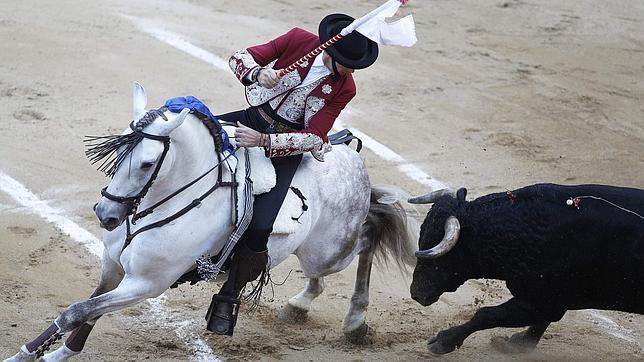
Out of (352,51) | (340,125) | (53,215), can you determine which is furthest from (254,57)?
(340,125)

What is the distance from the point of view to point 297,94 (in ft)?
20.7

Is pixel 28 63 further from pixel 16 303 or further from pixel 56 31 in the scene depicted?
pixel 16 303

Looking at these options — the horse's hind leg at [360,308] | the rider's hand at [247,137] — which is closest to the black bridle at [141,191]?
the rider's hand at [247,137]

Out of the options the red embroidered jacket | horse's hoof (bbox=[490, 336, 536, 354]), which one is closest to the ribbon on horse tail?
the red embroidered jacket

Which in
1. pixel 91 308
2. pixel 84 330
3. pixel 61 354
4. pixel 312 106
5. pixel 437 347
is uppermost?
pixel 312 106

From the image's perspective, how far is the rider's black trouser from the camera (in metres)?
6.19

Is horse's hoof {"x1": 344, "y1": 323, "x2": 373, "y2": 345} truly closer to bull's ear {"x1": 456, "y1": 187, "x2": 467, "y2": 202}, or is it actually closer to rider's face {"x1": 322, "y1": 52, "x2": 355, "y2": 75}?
bull's ear {"x1": 456, "y1": 187, "x2": 467, "y2": 202}

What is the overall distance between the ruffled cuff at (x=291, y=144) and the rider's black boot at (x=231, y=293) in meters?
0.62

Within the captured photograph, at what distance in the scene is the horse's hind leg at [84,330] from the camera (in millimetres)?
6199

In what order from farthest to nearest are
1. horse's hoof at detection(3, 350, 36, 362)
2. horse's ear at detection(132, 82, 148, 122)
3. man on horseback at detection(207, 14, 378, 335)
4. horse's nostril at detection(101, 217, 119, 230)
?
1. man on horseback at detection(207, 14, 378, 335)
2. horse's hoof at detection(3, 350, 36, 362)
3. horse's ear at detection(132, 82, 148, 122)
4. horse's nostril at detection(101, 217, 119, 230)

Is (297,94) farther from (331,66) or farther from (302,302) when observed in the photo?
(302,302)

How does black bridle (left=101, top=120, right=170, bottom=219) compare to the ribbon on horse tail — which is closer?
black bridle (left=101, top=120, right=170, bottom=219)

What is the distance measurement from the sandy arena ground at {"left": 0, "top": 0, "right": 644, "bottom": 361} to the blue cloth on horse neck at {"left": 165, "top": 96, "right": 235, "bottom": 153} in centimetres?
153

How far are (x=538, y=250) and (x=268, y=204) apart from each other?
5.68ft
